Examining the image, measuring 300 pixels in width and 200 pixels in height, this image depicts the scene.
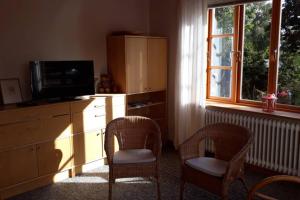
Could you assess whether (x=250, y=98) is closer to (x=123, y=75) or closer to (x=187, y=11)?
(x=187, y=11)

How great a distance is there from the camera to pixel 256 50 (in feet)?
12.0

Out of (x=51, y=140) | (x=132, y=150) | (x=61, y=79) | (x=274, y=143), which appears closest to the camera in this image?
(x=132, y=150)

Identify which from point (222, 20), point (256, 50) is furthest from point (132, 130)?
point (222, 20)

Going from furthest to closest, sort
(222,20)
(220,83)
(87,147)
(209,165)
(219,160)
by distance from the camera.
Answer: (220,83) < (222,20) < (87,147) < (219,160) < (209,165)

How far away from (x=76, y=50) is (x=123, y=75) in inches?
26.9

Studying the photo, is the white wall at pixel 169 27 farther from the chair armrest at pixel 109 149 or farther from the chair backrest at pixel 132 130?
the chair armrest at pixel 109 149

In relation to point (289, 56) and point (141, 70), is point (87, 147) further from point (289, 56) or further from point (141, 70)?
point (289, 56)

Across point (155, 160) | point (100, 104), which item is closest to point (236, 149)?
point (155, 160)

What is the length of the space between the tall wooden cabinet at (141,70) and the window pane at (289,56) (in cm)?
162

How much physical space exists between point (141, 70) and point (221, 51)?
1116 millimetres

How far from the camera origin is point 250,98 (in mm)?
3779

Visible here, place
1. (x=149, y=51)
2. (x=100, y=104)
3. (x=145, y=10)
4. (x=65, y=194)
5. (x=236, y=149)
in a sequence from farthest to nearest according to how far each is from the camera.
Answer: (x=145, y=10) → (x=149, y=51) → (x=100, y=104) → (x=65, y=194) → (x=236, y=149)

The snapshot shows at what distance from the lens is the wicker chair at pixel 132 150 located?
2.78 metres

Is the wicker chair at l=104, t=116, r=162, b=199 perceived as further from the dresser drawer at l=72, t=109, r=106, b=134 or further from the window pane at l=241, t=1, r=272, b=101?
the window pane at l=241, t=1, r=272, b=101
